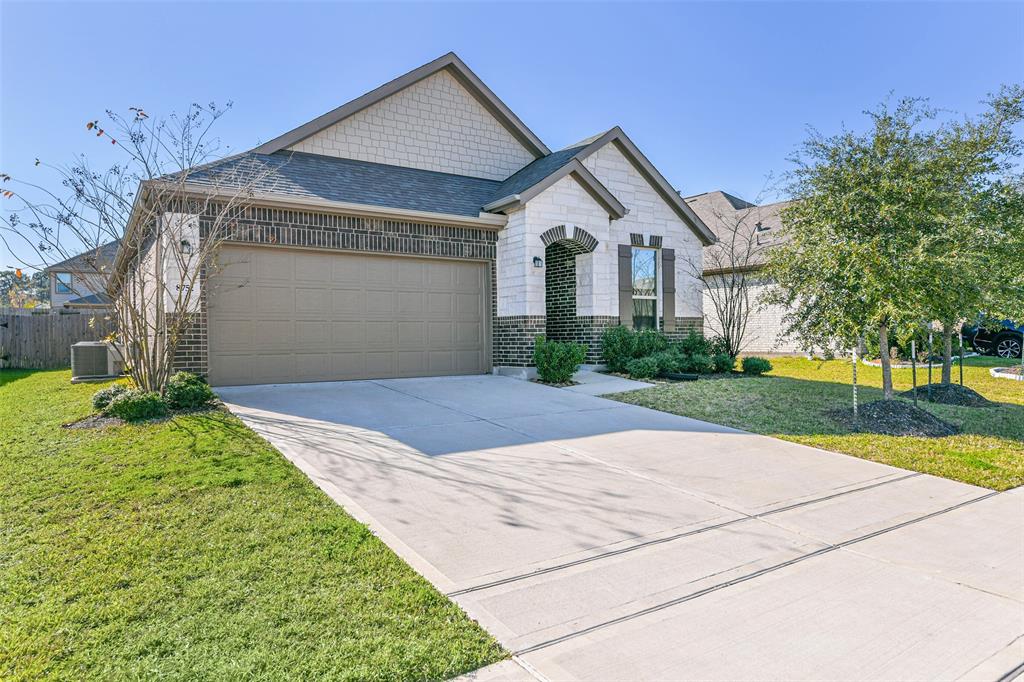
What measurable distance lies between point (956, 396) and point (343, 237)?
11.2 m

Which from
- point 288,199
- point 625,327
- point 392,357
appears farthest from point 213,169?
point 625,327

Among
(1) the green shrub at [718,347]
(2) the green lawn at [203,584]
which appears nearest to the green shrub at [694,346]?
(1) the green shrub at [718,347]

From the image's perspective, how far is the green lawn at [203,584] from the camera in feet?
8.35

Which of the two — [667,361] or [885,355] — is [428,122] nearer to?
[667,361]

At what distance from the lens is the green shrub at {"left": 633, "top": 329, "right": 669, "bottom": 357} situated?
41.0 ft

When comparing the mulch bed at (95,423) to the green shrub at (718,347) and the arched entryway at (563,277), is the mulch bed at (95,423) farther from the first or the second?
the green shrub at (718,347)

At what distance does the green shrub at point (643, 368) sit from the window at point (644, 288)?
1.74 m

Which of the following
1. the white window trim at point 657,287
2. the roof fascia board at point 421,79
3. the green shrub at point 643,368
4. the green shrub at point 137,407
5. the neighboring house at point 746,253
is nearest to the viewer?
the green shrub at point 137,407

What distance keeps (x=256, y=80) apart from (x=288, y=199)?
8.65ft

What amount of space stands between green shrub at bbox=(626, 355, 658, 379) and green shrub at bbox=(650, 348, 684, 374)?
183 millimetres

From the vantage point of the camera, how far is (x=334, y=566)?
3.43 m

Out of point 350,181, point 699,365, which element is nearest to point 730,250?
point 699,365

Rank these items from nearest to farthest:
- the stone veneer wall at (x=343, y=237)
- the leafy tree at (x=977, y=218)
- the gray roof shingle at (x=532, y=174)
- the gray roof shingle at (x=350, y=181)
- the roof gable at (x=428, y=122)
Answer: the leafy tree at (x=977, y=218)
the stone veneer wall at (x=343, y=237)
the gray roof shingle at (x=350, y=181)
the gray roof shingle at (x=532, y=174)
the roof gable at (x=428, y=122)

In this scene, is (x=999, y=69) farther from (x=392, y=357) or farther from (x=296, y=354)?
(x=296, y=354)
